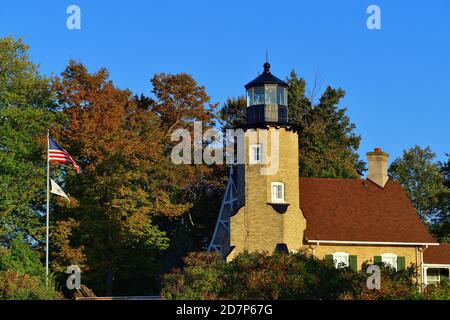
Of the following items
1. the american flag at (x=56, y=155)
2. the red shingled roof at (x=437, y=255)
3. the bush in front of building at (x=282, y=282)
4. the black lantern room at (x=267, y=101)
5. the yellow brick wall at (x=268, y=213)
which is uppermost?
the black lantern room at (x=267, y=101)

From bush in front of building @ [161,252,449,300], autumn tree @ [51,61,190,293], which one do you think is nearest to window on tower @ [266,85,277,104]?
autumn tree @ [51,61,190,293]

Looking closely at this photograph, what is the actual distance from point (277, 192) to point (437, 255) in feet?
29.9

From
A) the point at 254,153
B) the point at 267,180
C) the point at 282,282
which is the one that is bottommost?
the point at 282,282

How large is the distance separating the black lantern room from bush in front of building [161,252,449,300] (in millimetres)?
11213

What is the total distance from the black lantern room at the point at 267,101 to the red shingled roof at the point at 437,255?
993 cm

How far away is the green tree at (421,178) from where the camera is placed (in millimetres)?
62938

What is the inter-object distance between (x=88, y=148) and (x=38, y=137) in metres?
2.66

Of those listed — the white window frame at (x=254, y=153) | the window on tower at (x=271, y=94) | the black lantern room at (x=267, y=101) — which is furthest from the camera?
the window on tower at (x=271, y=94)

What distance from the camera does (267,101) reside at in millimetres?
44125

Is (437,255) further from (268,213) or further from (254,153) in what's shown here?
(254,153)

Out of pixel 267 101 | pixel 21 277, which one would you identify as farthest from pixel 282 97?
pixel 21 277

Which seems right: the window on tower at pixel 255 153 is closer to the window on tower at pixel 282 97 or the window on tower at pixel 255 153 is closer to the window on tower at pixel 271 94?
the window on tower at pixel 271 94

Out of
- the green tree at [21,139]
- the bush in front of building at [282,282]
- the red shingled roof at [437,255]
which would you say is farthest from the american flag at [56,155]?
the red shingled roof at [437,255]

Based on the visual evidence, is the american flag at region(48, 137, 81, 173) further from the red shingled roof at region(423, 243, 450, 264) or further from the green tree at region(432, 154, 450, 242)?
the green tree at region(432, 154, 450, 242)
